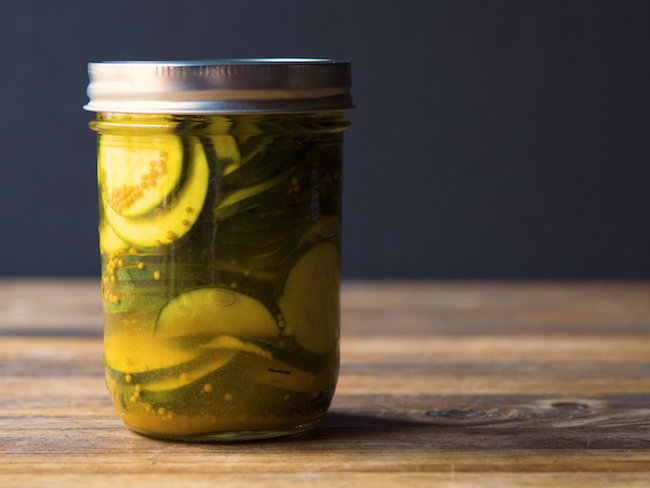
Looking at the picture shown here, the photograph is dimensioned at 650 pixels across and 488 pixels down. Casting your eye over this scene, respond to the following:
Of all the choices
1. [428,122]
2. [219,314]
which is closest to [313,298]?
[219,314]

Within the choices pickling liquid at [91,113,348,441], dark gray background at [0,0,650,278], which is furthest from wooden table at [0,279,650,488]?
dark gray background at [0,0,650,278]

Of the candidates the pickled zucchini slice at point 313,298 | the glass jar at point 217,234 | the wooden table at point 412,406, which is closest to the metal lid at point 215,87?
the glass jar at point 217,234

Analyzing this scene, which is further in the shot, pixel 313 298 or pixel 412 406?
pixel 412 406

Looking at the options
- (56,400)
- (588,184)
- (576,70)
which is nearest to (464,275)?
(588,184)

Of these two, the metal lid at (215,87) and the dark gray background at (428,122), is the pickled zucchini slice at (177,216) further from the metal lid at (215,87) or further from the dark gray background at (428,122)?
the dark gray background at (428,122)

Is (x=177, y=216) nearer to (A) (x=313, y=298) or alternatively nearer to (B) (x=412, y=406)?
(A) (x=313, y=298)

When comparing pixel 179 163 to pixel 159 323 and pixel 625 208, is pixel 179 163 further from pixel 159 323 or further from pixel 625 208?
pixel 625 208

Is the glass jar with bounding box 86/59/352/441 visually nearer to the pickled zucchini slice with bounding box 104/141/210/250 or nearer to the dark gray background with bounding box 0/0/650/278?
the pickled zucchini slice with bounding box 104/141/210/250
